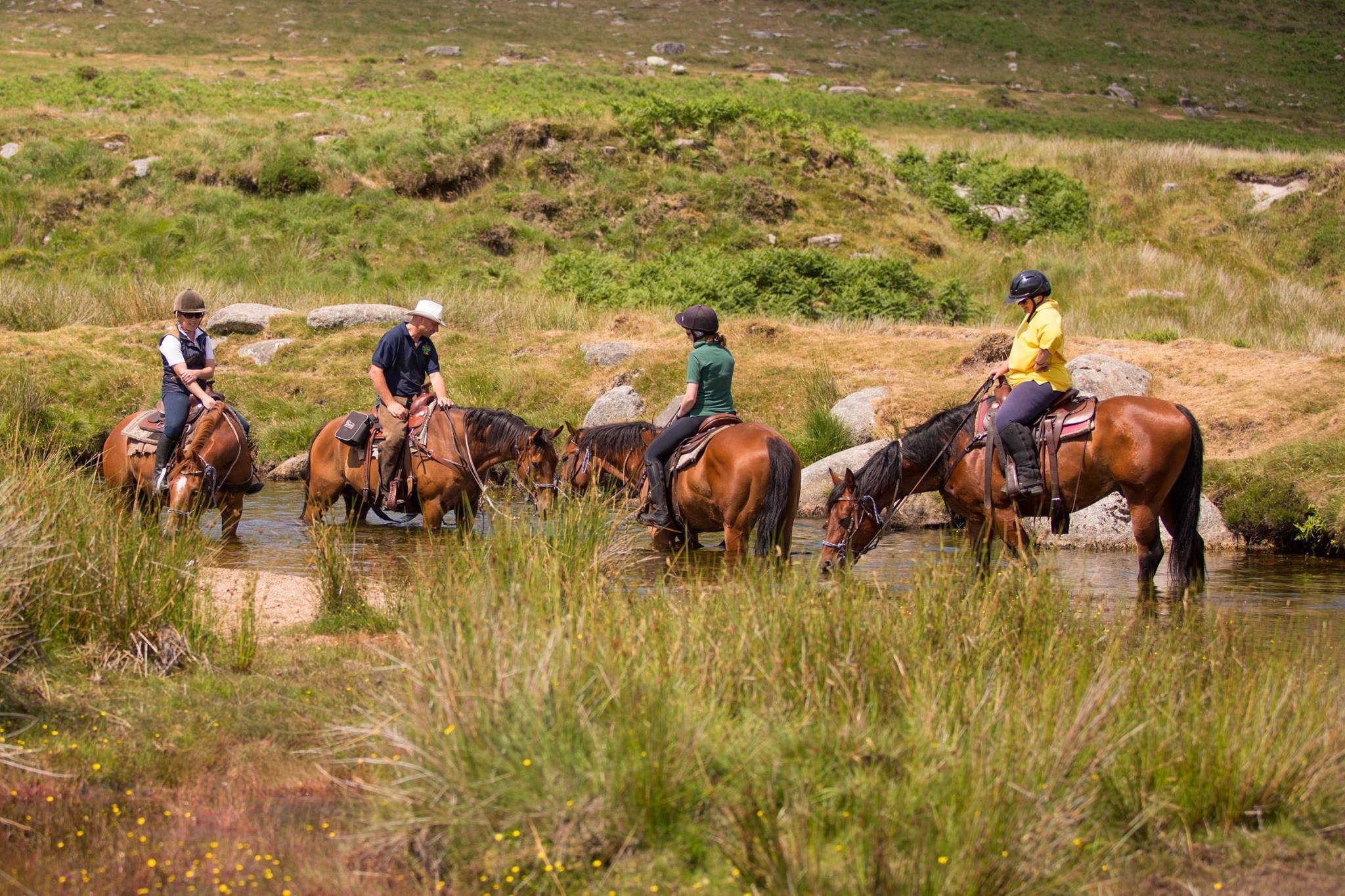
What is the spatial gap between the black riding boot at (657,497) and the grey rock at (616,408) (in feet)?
22.0

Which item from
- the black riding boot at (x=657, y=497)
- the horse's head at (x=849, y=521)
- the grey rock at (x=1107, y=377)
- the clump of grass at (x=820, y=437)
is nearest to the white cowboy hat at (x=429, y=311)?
the black riding boot at (x=657, y=497)

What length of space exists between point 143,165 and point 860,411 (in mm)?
20099

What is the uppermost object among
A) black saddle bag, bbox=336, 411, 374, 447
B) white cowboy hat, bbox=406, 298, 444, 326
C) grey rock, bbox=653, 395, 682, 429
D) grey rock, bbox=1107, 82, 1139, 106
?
grey rock, bbox=1107, 82, 1139, 106

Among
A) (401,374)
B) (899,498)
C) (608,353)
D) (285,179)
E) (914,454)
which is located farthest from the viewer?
(285,179)

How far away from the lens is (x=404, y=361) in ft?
40.3

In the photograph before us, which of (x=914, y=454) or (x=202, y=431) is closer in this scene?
(x=914, y=454)

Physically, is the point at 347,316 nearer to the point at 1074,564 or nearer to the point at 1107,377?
the point at 1107,377

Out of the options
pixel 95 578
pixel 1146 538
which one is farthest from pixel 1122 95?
pixel 95 578

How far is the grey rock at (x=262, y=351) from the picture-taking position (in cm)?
2061

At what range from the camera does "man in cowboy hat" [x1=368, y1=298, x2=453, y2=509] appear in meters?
11.9

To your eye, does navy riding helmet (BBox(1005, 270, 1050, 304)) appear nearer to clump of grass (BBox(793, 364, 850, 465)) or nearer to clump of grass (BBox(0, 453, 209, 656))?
clump of grass (BBox(793, 364, 850, 465))

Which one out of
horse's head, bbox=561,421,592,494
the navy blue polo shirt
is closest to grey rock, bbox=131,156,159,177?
the navy blue polo shirt

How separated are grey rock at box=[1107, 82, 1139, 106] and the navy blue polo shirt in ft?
A: 192

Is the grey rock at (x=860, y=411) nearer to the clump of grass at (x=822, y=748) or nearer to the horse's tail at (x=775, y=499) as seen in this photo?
the horse's tail at (x=775, y=499)
